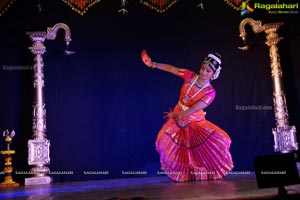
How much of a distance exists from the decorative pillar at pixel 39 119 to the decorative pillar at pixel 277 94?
3226 mm

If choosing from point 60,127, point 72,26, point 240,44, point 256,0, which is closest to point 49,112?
point 60,127

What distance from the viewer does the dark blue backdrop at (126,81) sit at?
555 centimetres

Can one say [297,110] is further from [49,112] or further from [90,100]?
[49,112]

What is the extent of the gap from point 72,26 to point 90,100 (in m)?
1.34

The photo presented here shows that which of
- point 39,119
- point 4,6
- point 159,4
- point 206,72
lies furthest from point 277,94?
point 4,6

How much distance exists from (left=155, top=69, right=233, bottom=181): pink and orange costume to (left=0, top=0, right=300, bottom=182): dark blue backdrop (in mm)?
1019

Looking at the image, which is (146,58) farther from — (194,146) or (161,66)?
(194,146)

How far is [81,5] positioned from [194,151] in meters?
3.23

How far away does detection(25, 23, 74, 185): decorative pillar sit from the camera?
5203 millimetres

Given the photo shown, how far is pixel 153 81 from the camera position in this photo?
578 cm

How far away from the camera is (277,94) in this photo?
18.9ft

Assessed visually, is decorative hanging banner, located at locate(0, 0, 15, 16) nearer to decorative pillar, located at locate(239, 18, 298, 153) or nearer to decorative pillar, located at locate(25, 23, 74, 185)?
decorative pillar, located at locate(25, 23, 74, 185)

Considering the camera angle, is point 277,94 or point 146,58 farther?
point 277,94

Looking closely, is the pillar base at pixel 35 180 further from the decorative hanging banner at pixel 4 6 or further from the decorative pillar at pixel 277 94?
the decorative pillar at pixel 277 94
